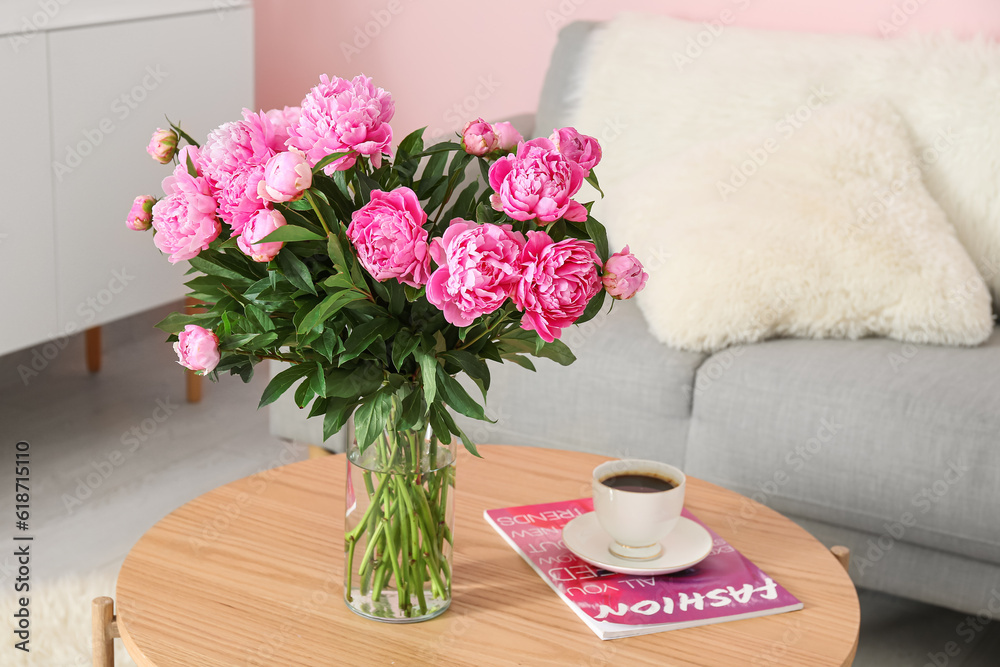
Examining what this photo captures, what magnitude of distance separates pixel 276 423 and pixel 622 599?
113cm

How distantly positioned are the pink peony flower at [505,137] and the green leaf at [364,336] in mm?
184

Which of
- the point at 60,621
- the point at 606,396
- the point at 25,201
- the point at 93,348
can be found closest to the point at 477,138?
the point at 606,396

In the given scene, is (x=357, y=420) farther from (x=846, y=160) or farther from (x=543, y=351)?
(x=846, y=160)

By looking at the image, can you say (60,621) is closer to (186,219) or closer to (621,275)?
(186,219)

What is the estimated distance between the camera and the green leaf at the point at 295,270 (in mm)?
800

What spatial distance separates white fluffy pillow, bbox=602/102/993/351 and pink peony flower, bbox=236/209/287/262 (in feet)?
3.39

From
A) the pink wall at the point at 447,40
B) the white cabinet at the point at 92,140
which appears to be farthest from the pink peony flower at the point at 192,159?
the pink wall at the point at 447,40

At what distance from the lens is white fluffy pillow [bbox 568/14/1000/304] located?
189 centimetres

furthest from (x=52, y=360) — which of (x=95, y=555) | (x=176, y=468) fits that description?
(x=95, y=555)

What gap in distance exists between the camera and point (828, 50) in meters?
2.08

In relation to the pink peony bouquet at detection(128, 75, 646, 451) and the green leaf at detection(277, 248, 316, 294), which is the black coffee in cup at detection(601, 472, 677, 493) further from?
the green leaf at detection(277, 248, 316, 294)

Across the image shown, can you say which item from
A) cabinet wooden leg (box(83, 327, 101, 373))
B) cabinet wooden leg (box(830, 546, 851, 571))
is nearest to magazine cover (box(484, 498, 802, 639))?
cabinet wooden leg (box(830, 546, 851, 571))

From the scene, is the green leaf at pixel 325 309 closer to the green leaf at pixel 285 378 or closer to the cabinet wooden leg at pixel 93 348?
the green leaf at pixel 285 378

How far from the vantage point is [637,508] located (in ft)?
3.25
